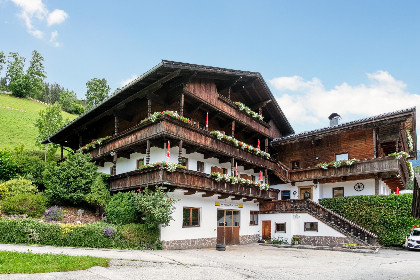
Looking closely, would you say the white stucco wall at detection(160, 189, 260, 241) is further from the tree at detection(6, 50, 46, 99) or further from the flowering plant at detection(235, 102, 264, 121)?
the tree at detection(6, 50, 46, 99)

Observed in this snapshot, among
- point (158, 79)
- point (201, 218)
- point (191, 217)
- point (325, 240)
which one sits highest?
point (158, 79)

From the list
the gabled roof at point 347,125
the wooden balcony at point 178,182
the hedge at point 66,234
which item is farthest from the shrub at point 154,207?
the gabled roof at point 347,125

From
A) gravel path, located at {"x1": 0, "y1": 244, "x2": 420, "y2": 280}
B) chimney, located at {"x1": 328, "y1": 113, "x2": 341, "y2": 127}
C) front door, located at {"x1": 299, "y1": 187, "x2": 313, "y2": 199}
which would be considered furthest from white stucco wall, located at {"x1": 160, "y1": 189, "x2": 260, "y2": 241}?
chimney, located at {"x1": 328, "y1": 113, "x2": 341, "y2": 127}

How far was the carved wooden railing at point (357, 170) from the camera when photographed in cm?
2520

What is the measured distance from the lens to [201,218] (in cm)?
2311

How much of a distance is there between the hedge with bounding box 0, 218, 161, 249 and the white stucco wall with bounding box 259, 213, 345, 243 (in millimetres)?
13919

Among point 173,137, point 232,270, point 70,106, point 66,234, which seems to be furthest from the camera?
point 70,106

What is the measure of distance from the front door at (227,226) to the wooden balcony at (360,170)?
7.18m

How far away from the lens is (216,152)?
24000mm

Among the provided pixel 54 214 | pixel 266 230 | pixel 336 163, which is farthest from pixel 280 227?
pixel 54 214

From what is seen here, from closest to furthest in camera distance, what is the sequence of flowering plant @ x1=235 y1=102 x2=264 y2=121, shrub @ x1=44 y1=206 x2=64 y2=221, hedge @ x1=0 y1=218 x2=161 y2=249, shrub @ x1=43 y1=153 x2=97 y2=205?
hedge @ x1=0 y1=218 x2=161 y2=249 < shrub @ x1=44 y1=206 x2=64 y2=221 < shrub @ x1=43 y1=153 x2=97 y2=205 < flowering plant @ x1=235 y1=102 x2=264 y2=121

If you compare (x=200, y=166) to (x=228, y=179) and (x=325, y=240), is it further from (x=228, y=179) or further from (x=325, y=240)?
(x=325, y=240)

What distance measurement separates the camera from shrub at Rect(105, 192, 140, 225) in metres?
19.4

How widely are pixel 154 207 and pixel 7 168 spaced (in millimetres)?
17054
